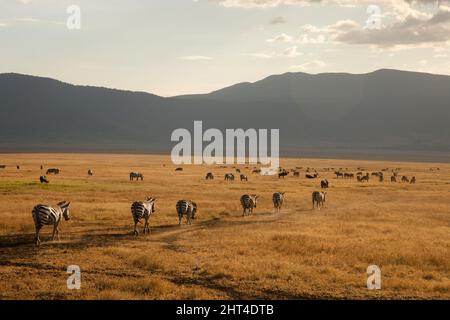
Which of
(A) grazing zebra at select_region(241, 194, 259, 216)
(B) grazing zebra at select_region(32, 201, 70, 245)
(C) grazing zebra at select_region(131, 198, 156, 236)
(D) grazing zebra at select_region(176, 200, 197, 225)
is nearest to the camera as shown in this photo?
(B) grazing zebra at select_region(32, 201, 70, 245)

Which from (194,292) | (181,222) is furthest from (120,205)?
(194,292)

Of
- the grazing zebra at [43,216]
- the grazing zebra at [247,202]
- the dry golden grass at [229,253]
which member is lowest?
the dry golden grass at [229,253]

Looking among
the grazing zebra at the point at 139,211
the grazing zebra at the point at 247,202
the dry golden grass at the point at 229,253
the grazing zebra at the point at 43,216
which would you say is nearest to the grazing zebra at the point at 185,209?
the dry golden grass at the point at 229,253

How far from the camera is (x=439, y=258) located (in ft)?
64.7

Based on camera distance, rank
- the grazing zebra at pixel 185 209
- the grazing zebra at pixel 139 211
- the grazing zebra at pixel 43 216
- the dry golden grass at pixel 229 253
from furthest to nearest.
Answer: the grazing zebra at pixel 185 209 < the grazing zebra at pixel 139 211 < the grazing zebra at pixel 43 216 < the dry golden grass at pixel 229 253

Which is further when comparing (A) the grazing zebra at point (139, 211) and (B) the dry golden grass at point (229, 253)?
(A) the grazing zebra at point (139, 211)

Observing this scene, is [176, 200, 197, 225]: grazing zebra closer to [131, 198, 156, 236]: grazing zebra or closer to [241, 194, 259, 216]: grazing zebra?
[131, 198, 156, 236]: grazing zebra

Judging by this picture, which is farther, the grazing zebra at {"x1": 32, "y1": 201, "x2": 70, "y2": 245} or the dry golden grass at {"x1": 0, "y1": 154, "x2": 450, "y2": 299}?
the grazing zebra at {"x1": 32, "y1": 201, "x2": 70, "y2": 245}

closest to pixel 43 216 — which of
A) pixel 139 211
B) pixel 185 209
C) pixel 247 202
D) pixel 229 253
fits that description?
pixel 139 211

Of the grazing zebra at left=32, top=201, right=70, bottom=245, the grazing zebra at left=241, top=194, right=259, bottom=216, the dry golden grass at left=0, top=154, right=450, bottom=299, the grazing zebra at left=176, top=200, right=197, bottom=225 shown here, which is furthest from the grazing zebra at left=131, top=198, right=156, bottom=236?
the grazing zebra at left=241, top=194, right=259, bottom=216

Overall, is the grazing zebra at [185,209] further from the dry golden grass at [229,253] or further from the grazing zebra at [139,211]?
the grazing zebra at [139,211]

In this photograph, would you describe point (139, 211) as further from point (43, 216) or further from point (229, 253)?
point (229, 253)


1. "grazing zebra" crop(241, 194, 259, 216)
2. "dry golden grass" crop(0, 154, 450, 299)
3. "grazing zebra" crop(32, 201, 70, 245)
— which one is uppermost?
"grazing zebra" crop(32, 201, 70, 245)

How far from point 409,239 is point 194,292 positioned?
1356 cm
